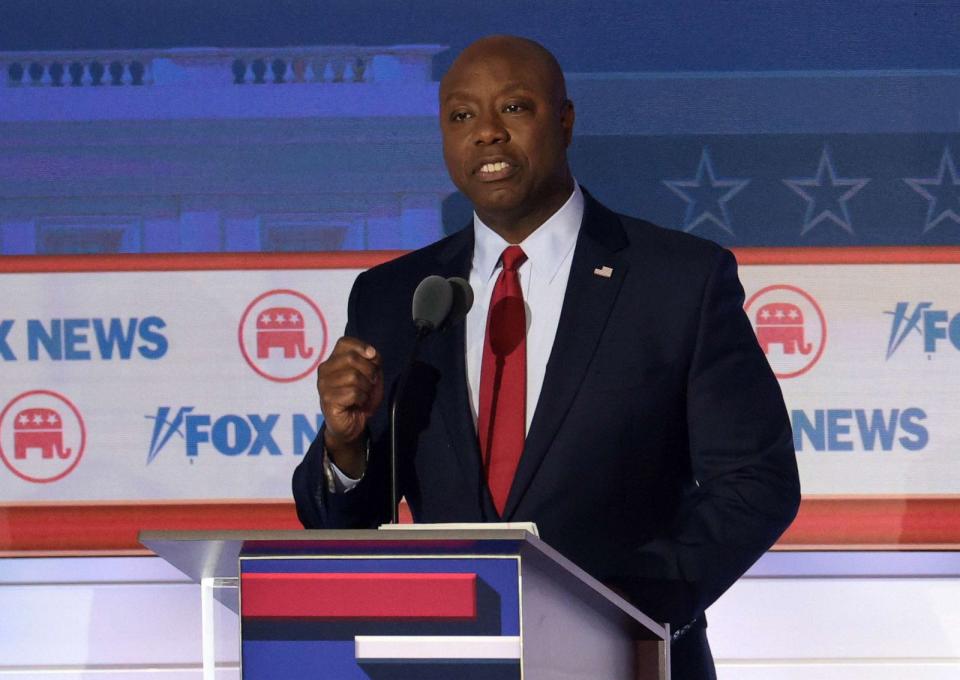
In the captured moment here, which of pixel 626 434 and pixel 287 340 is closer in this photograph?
pixel 626 434

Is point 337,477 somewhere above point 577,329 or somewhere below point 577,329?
below

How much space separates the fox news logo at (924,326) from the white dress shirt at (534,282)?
1249 mm

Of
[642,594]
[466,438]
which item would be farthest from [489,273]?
[642,594]

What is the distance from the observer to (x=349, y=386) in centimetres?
178

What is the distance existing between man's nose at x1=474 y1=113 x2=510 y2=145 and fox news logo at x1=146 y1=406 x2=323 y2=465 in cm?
128

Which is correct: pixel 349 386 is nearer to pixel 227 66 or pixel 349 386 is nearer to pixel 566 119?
pixel 566 119

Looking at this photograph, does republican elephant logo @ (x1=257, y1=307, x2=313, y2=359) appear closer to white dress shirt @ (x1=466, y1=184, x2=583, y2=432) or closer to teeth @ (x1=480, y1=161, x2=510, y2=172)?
white dress shirt @ (x1=466, y1=184, x2=583, y2=432)

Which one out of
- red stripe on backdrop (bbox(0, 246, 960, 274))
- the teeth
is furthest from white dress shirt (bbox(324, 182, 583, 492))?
red stripe on backdrop (bbox(0, 246, 960, 274))

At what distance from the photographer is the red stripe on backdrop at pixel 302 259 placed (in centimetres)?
330

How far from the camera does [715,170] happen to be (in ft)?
10.9

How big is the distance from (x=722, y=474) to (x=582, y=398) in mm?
227

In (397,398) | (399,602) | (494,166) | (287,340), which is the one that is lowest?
(399,602)

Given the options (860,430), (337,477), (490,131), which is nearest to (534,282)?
(490,131)

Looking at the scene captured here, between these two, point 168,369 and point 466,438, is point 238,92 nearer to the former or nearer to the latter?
point 168,369
